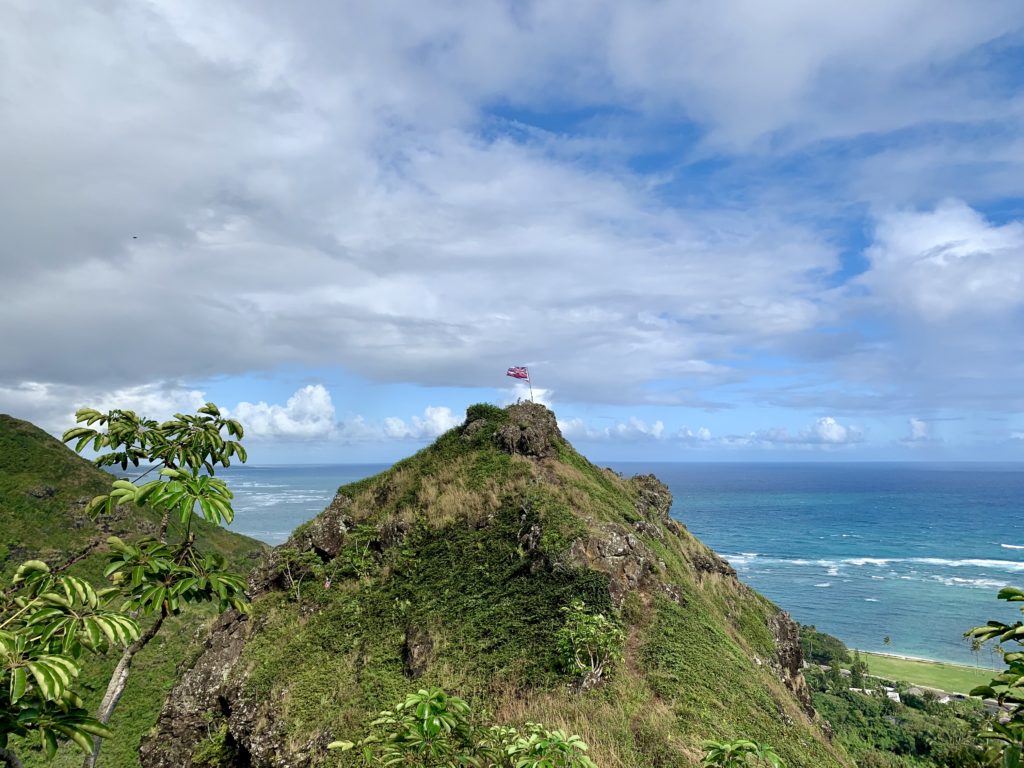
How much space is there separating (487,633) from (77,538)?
199 feet

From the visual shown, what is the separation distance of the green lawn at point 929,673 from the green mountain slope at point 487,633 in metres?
52.6

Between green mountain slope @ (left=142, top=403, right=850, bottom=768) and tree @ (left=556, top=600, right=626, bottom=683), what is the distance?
50cm

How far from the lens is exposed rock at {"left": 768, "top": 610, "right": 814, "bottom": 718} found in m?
27.0

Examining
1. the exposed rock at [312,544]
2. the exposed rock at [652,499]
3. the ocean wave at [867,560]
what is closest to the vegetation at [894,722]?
the exposed rock at [652,499]

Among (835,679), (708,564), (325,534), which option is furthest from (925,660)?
(325,534)

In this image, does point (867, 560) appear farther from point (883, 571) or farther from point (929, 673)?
point (929, 673)

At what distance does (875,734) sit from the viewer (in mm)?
44938

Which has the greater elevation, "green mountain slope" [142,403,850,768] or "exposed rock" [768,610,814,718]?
"green mountain slope" [142,403,850,768]

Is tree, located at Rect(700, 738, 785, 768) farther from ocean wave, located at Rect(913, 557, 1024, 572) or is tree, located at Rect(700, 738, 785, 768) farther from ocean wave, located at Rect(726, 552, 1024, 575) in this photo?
ocean wave, located at Rect(913, 557, 1024, 572)

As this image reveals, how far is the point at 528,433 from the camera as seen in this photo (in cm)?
3102

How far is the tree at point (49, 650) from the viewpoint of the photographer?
3.80 meters

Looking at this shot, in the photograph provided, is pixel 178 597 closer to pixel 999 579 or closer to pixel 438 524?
pixel 438 524

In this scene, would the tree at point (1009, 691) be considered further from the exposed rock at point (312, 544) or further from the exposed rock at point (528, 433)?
the exposed rock at point (528, 433)

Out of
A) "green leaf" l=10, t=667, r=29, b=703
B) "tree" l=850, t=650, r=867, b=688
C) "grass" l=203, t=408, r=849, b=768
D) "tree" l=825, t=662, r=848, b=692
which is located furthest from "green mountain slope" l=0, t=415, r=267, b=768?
"tree" l=850, t=650, r=867, b=688
